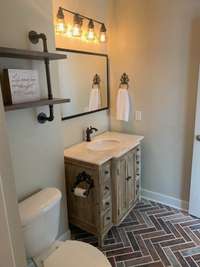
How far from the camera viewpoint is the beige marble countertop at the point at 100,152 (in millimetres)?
1900

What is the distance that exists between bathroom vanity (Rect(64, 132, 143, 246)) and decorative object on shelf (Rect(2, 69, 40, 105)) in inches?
29.3

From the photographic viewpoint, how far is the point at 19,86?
4.50ft

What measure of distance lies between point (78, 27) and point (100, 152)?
130cm

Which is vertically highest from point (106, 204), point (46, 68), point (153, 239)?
point (46, 68)

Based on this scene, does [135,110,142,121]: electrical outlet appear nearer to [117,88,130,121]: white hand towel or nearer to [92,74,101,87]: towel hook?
[117,88,130,121]: white hand towel

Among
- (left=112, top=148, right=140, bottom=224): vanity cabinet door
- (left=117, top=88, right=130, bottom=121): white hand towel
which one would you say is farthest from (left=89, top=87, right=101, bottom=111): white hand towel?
(left=112, top=148, right=140, bottom=224): vanity cabinet door

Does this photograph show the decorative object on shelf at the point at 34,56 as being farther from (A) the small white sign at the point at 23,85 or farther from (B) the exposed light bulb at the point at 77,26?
(B) the exposed light bulb at the point at 77,26

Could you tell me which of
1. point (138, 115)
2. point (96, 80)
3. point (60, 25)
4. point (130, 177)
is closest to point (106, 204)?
point (130, 177)

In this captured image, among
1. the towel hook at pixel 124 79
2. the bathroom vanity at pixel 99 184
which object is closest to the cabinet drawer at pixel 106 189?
the bathroom vanity at pixel 99 184

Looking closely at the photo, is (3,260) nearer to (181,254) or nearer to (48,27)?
(48,27)

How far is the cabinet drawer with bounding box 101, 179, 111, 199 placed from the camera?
6.31 feet

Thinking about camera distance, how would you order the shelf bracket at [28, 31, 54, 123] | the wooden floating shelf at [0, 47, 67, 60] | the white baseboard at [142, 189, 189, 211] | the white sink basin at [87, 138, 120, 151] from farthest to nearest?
the white baseboard at [142, 189, 189, 211]
the white sink basin at [87, 138, 120, 151]
the shelf bracket at [28, 31, 54, 123]
the wooden floating shelf at [0, 47, 67, 60]

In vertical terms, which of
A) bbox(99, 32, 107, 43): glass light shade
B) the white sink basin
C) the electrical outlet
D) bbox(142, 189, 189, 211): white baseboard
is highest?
bbox(99, 32, 107, 43): glass light shade

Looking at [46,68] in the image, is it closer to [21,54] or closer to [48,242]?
[21,54]
